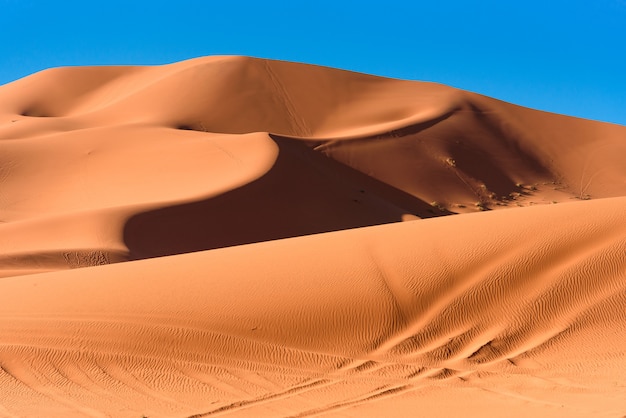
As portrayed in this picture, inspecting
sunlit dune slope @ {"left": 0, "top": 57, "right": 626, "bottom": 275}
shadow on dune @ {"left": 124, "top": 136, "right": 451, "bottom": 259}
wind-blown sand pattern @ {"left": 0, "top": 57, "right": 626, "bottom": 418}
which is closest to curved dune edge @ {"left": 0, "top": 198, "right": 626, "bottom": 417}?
wind-blown sand pattern @ {"left": 0, "top": 57, "right": 626, "bottom": 418}

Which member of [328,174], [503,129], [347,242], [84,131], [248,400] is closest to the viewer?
[248,400]

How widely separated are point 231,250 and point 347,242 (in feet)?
4.91

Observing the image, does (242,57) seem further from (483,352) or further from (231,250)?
(483,352)

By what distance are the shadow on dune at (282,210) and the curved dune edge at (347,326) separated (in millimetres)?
7615

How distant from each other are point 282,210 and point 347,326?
45.5 ft

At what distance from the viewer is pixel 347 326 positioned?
755 centimetres

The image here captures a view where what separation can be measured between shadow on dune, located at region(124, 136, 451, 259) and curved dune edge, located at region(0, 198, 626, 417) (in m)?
7.62

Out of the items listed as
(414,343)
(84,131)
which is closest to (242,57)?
(84,131)

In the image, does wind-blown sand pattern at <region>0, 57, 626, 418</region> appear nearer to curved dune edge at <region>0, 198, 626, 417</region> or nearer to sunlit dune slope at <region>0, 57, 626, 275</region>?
curved dune edge at <region>0, 198, 626, 417</region>

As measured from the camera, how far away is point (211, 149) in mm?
25766

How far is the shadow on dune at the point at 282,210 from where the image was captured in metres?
17.8

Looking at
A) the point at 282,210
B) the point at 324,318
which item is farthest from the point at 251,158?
the point at 324,318

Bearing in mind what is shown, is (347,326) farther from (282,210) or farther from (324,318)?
(282,210)

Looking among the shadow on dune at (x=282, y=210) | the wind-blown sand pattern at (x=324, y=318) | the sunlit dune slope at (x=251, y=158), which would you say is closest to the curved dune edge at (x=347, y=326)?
the wind-blown sand pattern at (x=324, y=318)
